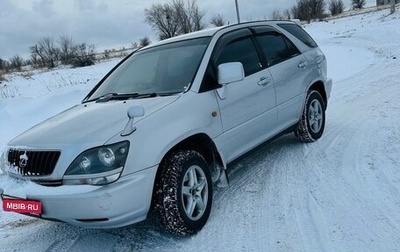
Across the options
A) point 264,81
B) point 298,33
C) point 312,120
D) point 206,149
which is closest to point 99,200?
point 206,149

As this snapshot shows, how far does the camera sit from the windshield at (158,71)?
4.11 meters

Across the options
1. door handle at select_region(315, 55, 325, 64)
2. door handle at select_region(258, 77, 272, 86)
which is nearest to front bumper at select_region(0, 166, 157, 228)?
door handle at select_region(258, 77, 272, 86)

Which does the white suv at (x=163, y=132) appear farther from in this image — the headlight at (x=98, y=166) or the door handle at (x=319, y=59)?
the door handle at (x=319, y=59)

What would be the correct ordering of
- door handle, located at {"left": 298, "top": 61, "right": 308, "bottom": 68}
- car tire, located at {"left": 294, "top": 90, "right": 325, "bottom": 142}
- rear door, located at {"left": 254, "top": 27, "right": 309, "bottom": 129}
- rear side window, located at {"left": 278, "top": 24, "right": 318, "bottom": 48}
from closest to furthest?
1. rear door, located at {"left": 254, "top": 27, "right": 309, "bottom": 129}
2. door handle, located at {"left": 298, "top": 61, "right": 308, "bottom": 68}
3. car tire, located at {"left": 294, "top": 90, "right": 325, "bottom": 142}
4. rear side window, located at {"left": 278, "top": 24, "right": 318, "bottom": 48}

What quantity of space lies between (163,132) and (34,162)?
1085mm

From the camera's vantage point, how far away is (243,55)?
464cm

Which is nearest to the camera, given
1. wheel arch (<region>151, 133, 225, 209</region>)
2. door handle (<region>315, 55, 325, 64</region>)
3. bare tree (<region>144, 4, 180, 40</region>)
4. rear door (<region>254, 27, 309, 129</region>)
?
wheel arch (<region>151, 133, 225, 209</region>)

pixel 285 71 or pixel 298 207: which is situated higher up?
pixel 285 71

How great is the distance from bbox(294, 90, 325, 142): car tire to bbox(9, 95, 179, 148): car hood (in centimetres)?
242

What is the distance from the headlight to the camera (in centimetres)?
308

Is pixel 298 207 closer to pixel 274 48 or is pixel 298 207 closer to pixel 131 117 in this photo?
pixel 131 117

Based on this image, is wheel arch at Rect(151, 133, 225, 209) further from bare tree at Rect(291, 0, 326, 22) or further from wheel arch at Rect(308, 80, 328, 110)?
bare tree at Rect(291, 0, 326, 22)

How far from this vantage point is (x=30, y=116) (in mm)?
10211

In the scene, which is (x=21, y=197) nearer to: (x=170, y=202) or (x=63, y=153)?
(x=63, y=153)
